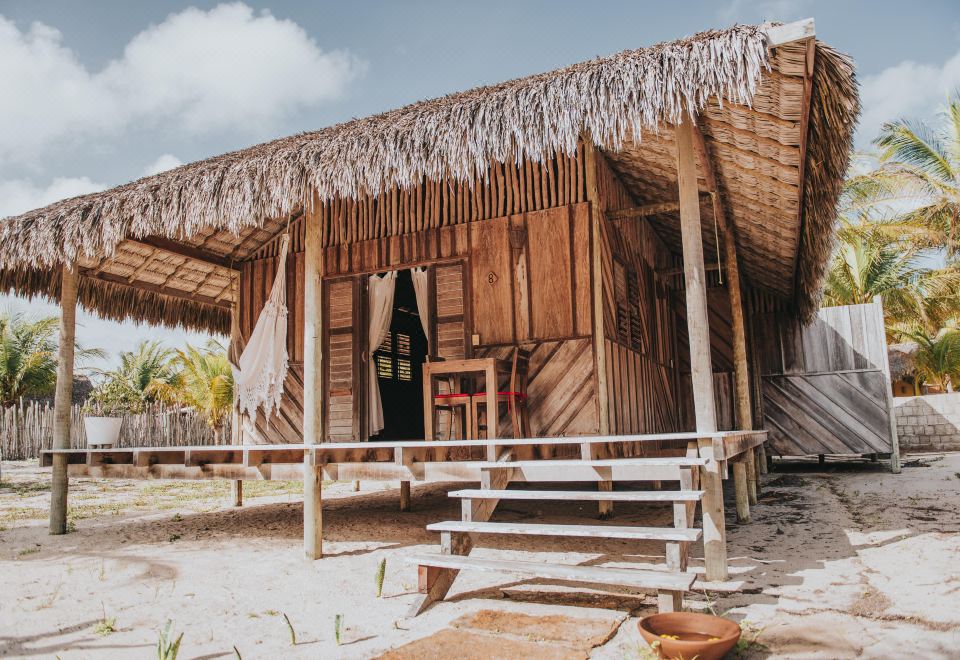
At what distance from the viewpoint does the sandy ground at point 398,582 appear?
9.47 feet

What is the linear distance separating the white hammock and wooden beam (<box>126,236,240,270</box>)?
0.89m

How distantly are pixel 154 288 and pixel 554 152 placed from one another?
17.0 feet

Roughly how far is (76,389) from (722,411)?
1912 cm

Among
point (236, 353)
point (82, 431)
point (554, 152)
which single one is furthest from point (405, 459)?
point (82, 431)

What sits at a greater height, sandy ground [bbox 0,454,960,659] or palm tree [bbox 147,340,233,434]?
palm tree [bbox 147,340,233,434]

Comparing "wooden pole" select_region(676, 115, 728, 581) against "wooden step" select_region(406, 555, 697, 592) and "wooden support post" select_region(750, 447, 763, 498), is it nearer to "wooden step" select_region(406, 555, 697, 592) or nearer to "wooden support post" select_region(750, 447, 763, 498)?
"wooden step" select_region(406, 555, 697, 592)

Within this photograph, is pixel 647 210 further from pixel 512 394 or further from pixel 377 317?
pixel 377 317

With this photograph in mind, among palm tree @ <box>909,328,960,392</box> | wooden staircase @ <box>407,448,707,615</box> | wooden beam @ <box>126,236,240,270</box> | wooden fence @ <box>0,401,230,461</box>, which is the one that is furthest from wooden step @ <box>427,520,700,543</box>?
palm tree @ <box>909,328,960,392</box>

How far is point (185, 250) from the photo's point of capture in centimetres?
706

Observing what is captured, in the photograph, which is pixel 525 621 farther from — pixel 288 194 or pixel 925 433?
pixel 925 433

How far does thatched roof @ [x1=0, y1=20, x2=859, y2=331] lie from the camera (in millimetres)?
3688

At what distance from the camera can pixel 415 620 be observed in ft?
10.5

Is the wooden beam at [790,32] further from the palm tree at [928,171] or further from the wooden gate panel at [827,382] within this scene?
the palm tree at [928,171]

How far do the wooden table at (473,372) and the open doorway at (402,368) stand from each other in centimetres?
287
